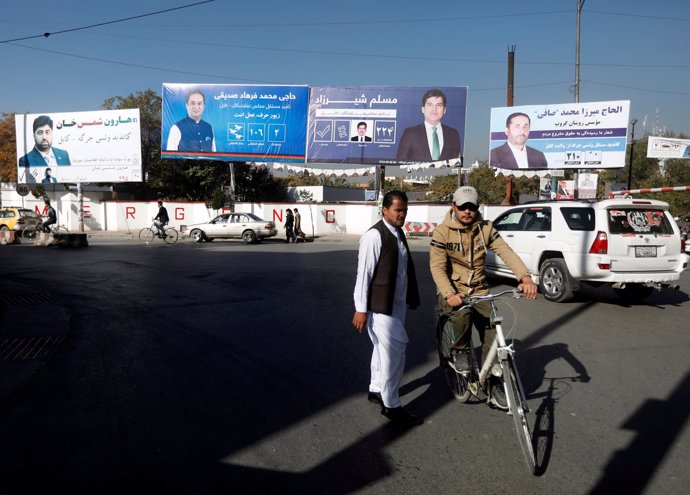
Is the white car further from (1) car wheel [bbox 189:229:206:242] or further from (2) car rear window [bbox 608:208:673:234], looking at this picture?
(2) car rear window [bbox 608:208:673:234]

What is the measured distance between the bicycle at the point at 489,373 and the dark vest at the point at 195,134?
2672cm

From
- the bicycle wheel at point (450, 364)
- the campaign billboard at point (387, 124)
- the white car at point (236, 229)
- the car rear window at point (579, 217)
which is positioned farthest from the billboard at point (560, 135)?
the bicycle wheel at point (450, 364)

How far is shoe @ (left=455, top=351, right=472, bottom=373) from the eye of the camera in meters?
4.10

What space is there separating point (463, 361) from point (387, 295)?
90 cm

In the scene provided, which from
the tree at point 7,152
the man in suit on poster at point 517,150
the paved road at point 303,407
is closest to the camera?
the paved road at point 303,407

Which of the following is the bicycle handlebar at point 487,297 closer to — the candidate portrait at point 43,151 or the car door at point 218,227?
the car door at point 218,227

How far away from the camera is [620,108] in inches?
1030

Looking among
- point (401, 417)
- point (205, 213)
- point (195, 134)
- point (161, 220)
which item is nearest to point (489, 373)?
point (401, 417)

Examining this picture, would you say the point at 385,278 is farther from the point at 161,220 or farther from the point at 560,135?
the point at 560,135

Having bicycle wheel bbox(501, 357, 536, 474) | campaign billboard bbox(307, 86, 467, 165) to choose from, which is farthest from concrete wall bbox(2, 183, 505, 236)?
bicycle wheel bbox(501, 357, 536, 474)

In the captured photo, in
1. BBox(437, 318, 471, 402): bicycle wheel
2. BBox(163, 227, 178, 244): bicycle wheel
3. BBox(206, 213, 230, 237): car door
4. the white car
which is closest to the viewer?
BBox(437, 318, 471, 402): bicycle wheel

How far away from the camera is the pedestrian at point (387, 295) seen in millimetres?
3775

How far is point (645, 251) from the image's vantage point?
801 cm

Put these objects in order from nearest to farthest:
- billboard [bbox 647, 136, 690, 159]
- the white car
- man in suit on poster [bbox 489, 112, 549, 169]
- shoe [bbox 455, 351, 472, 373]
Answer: shoe [bbox 455, 351, 472, 373], the white car, man in suit on poster [bbox 489, 112, 549, 169], billboard [bbox 647, 136, 690, 159]
